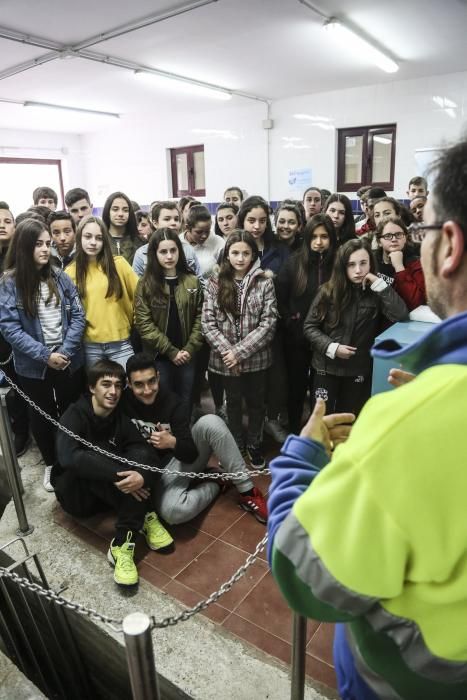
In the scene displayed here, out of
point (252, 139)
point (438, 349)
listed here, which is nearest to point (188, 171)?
point (252, 139)

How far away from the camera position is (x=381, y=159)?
7.97 meters

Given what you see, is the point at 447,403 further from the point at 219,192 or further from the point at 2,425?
the point at 219,192

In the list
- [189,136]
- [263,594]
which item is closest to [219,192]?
[189,136]

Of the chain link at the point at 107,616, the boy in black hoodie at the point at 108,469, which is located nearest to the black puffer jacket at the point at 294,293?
the chain link at the point at 107,616

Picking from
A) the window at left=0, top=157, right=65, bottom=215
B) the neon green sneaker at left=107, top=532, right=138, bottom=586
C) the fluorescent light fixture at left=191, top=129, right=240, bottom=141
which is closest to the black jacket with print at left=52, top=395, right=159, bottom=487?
the neon green sneaker at left=107, top=532, right=138, bottom=586

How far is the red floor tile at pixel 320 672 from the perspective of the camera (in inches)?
76.1

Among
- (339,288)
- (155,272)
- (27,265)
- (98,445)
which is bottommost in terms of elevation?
(98,445)

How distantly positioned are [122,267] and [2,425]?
1.41 meters

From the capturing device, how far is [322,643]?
2104mm

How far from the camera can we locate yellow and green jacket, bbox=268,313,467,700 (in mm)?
701

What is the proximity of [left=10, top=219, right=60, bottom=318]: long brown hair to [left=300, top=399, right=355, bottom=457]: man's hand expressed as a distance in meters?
2.49

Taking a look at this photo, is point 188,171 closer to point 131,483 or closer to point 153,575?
point 131,483

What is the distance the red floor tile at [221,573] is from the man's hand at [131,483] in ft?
1.62

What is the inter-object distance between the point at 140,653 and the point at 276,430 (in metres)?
2.71
